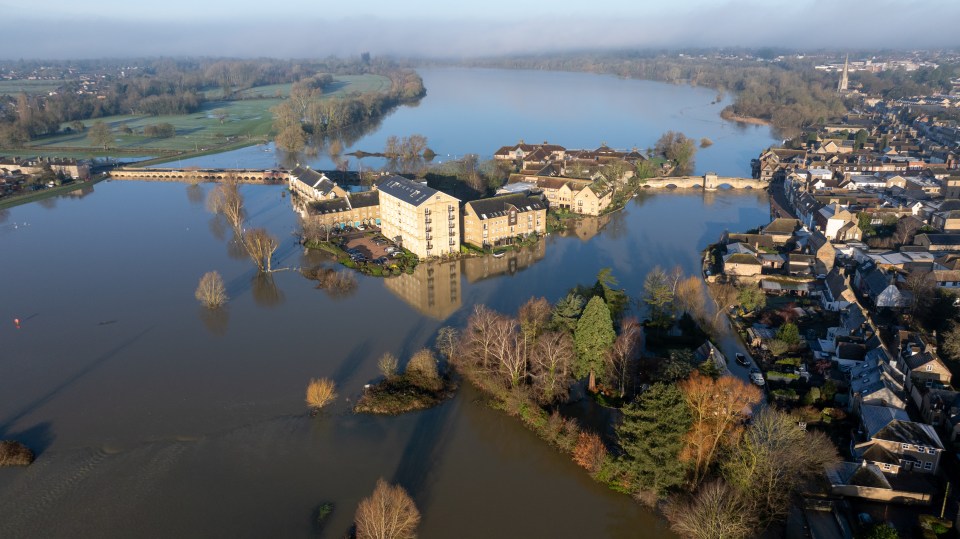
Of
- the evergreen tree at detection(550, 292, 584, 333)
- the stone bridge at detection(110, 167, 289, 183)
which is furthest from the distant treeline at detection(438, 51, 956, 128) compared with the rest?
the evergreen tree at detection(550, 292, 584, 333)

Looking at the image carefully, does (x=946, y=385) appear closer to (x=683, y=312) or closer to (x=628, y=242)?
(x=683, y=312)

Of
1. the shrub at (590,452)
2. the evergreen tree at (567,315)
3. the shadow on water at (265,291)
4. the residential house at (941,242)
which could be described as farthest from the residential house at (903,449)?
the shadow on water at (265,291)

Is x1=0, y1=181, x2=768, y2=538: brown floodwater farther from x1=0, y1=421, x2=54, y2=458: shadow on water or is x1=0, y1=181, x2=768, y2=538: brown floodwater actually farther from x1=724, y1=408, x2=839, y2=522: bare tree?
x1=724, y1=408, x2=839, y2=522: bare tree

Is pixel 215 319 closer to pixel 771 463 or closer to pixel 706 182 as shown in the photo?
pixel 771 463

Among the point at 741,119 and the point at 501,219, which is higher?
the point at 741,119

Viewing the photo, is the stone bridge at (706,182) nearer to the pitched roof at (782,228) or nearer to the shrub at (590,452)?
the pitched roof at (782,228)

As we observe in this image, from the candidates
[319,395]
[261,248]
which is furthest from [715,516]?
[261,248]

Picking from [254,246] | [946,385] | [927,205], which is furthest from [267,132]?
[946,385]
